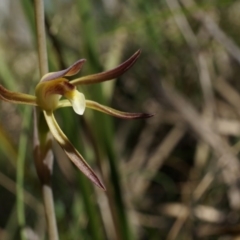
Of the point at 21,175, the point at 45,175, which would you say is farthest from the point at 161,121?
the point at 45,175

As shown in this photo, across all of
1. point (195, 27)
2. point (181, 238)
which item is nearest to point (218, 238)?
point (181, 238)

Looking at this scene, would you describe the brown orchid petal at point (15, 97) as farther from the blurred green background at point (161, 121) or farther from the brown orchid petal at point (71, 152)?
the blurred green background at point (161, 121)

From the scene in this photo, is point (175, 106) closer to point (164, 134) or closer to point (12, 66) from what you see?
point (164, 134)

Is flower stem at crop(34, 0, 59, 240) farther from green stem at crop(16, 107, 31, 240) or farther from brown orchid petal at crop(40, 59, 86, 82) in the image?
green stem at crop(16, 107, 31, 240)

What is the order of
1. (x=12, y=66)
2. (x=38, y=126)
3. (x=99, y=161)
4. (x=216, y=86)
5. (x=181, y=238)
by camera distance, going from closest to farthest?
1. (x=38, y=126)
2. (x=99, y=161)
3. (x=181, y=238)
4. (x=216, y=86)
5. (x=12, y=66)

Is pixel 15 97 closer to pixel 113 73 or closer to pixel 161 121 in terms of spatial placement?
pixel 113 73
